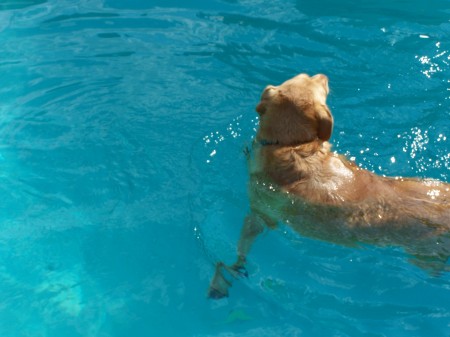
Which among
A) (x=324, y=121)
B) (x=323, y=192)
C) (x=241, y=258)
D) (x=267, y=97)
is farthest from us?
(x=241, y=258)

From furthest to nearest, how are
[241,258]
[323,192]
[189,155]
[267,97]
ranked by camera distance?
[189,155], [241,258], [267,97], [323,192]

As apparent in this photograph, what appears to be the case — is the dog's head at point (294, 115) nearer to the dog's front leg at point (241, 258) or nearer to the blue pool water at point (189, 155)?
the dog's front leg at point (241, 258)

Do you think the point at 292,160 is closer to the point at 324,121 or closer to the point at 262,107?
the point at 324,121

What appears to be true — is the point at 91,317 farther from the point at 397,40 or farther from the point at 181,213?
the point at 397,40

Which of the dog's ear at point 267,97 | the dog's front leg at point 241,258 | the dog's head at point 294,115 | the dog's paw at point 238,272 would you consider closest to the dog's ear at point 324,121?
the dog's head at point 294,115

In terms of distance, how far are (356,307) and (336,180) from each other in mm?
1267

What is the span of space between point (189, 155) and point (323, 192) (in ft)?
7.43

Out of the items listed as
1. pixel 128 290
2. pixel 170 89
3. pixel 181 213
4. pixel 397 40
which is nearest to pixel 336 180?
pixel 181 213

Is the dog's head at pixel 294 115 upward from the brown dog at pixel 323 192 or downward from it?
upward

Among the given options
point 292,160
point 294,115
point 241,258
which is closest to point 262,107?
point 294,115

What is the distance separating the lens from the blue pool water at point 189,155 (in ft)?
17.6

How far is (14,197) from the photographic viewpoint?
6.66 m

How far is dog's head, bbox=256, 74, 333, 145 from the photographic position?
16.4 feet

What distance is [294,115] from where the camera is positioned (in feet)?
16.5
